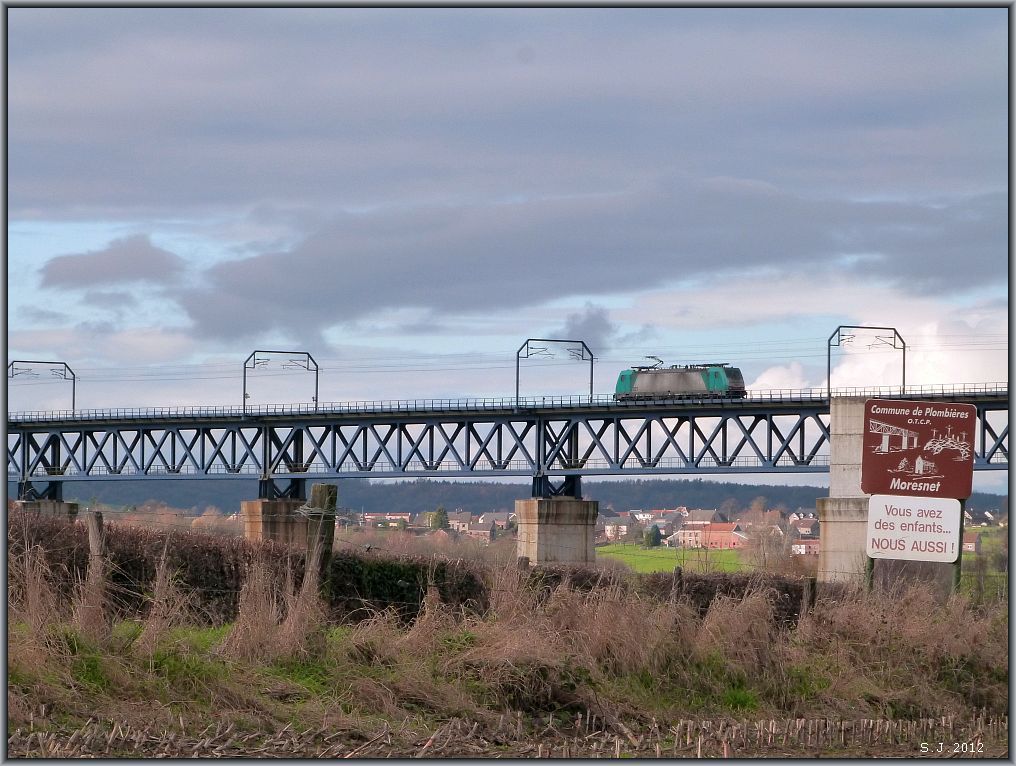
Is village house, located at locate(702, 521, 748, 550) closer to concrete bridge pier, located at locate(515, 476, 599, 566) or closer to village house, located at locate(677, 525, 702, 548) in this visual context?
village house, located at locate(677, 525, 702, 548)

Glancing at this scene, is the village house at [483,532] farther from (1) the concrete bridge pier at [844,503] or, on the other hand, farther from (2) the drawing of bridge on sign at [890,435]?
(2) the drawing of bridge on sign at [890,435]

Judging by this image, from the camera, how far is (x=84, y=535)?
73.7ft

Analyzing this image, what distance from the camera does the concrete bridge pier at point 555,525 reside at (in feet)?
255

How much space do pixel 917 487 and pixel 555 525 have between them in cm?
5341

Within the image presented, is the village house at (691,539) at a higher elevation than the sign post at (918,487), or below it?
below

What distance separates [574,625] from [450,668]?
9.36 feet

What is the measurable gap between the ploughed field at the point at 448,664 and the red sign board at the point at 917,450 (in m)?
2.06

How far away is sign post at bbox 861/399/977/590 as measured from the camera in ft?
86.0

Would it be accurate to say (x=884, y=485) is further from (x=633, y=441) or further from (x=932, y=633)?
(x=633, y=441)

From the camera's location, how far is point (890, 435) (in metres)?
27.2

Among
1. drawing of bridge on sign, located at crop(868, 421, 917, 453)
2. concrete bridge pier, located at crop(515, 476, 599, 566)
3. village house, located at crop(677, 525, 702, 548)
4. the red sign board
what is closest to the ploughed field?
village house, located at crop(677, 525, 702, 548)

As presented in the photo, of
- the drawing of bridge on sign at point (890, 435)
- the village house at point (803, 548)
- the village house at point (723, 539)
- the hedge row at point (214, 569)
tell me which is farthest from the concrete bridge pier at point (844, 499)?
the hedge row at point (214, 569)

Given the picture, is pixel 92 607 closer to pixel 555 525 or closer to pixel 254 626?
pixel 254 626

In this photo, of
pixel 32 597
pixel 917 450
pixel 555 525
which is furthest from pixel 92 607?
pixel 555 525
